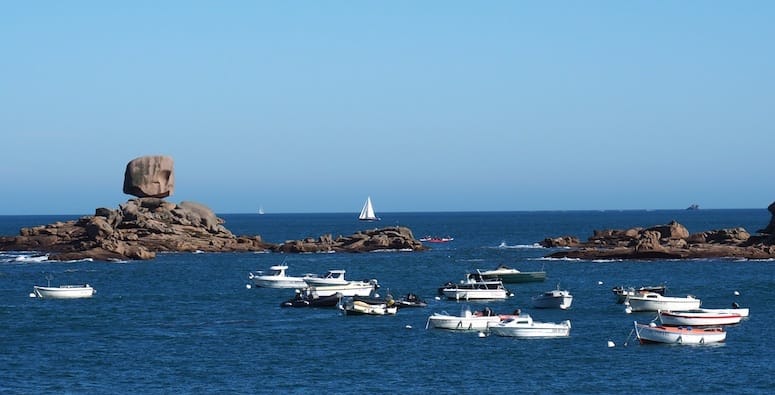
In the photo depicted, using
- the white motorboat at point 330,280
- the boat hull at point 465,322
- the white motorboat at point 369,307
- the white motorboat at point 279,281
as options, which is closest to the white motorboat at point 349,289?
the white motorboat at point 330,280

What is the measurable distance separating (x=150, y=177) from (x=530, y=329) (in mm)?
118712

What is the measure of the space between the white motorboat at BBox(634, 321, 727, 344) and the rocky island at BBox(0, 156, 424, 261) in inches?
3702

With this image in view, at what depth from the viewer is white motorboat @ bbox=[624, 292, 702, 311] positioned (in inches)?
3504

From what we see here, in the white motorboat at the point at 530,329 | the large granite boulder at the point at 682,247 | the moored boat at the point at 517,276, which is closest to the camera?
the white motorboat at the point at 530,329

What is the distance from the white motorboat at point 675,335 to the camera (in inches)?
2817

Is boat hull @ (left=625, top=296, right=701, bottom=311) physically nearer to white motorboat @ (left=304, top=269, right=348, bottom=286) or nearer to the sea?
the sea

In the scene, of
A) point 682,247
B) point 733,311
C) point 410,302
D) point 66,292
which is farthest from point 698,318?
point 682,247

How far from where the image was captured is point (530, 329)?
75.1 m

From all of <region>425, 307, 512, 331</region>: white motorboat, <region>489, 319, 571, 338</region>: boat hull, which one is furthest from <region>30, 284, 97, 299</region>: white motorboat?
<region>489, 319, 571, 338</region>: boat hull

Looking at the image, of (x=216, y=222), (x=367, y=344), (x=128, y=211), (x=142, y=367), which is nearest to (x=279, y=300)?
(x=367, y=344)

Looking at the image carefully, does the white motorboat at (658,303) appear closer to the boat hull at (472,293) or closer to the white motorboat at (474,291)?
the boat hull at (472,293)

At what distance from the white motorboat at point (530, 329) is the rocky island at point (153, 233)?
8697 cm

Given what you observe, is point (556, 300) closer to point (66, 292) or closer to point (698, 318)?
point (698, 318)

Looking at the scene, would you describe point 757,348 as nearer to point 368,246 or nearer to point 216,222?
point 368,246
